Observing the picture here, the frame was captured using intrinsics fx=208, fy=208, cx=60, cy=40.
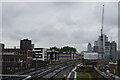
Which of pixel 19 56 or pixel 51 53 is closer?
pixel 19 56

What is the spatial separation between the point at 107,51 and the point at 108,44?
14.7 feet

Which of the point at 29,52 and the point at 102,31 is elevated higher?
the point at 102,31

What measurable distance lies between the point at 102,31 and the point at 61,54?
54.8m

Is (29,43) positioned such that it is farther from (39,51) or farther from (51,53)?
(51,53)

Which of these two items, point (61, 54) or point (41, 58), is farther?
point (61, 54)

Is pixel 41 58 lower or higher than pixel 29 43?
lower

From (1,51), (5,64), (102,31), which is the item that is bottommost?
(5,64)

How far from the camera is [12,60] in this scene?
68750mm

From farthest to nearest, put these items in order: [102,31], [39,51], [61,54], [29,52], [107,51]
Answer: [61,54]
[39,51]
[102,31]
[107,51]
[29,52]

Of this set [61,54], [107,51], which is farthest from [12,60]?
[61,54]

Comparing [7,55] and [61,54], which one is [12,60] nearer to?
[7,55]

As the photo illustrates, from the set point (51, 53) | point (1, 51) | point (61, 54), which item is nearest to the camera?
point (1, 51)

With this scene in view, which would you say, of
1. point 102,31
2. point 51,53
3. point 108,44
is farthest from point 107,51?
point 51,53

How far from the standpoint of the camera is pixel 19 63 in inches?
2672
